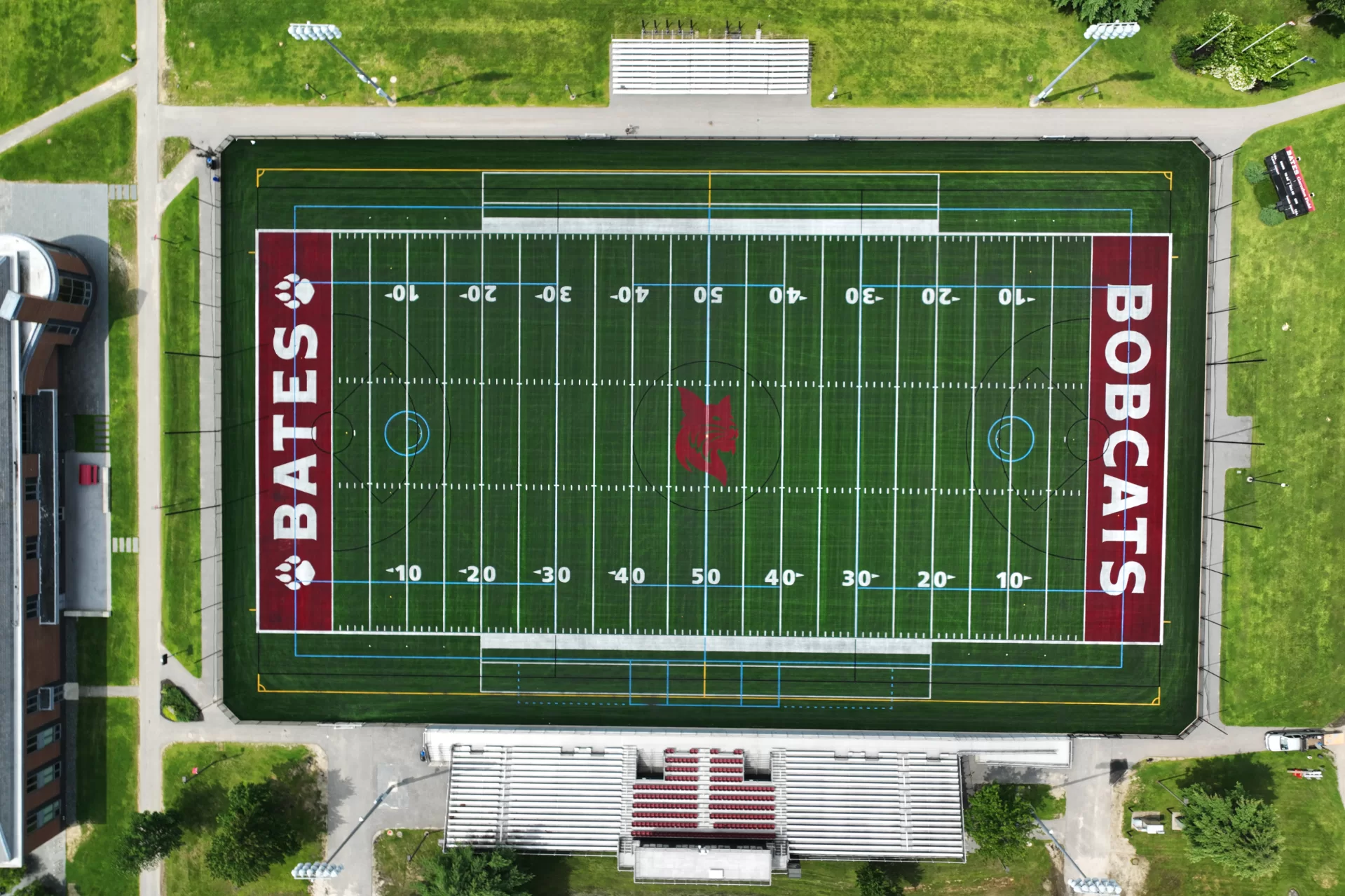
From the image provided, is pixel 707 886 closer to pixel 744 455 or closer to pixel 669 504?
pixel 669 504

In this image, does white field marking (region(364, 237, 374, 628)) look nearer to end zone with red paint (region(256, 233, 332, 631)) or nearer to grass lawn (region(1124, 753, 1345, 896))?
end zone with red paint (region(256, 233, 332, 631))

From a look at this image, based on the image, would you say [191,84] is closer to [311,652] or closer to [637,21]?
[637,21]

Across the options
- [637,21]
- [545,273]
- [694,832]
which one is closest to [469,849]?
[694,832]

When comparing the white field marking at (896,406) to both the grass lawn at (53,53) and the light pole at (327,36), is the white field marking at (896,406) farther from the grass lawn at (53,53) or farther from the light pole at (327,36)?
the grass lawn at (53,53)

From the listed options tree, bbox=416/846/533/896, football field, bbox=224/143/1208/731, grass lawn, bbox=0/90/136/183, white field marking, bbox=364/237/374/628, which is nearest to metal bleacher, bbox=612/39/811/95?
football field, bbox=224/143/1208/731

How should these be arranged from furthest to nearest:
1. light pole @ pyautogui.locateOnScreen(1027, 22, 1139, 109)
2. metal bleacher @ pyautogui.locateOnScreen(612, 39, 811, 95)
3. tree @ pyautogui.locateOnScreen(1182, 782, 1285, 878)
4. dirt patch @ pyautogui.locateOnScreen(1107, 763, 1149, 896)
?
dirt patch @ pyautogui.locateOnScreen(1107, 763, 1149, 896) < metal bleacher @ pyautogui.locateOnScreen(612, 39, 811, 95) < tree @ pyautogui.locateOnScreen(1182, 782, 1285, 878) < light pole @ pyautogui.locateOnScreen(1027, 22, 1139, 109)

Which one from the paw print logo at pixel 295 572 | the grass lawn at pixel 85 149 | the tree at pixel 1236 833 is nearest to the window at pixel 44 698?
the paw print logo at pixel 295 572
